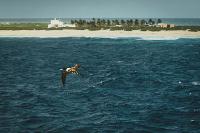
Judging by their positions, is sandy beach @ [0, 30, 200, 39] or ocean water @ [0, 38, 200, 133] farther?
sandy beach @ [0, 30, 200, 39]

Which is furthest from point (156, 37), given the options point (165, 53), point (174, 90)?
point (174, 90)

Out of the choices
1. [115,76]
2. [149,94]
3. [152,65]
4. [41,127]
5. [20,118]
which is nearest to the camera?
[41,127]

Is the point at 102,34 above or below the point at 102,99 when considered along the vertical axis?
above

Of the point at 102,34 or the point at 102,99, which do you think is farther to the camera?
the point at 102,34

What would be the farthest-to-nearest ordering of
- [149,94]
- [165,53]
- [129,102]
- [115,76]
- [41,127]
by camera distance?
[165,53] → [115,76] → [149,94] → [129,102] → [41,127]

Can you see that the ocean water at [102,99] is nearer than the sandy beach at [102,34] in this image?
Yes

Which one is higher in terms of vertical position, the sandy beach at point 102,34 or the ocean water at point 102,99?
the sandy beach at point 102,34

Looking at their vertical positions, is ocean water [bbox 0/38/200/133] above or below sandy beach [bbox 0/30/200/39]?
below

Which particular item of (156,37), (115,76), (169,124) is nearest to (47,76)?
(115,76)

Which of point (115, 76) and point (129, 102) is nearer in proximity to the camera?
point (129, 102)

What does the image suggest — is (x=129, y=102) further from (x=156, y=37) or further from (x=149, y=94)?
(x=156, y=37)
